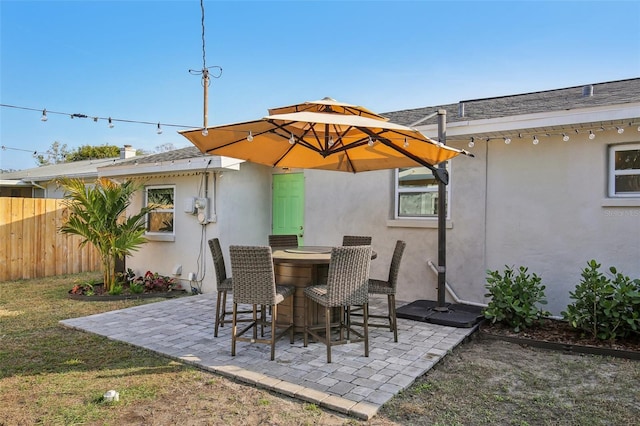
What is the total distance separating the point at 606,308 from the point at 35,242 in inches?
465

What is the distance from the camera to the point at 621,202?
5.14 m

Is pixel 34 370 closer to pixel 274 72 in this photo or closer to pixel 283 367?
pixel 283 367

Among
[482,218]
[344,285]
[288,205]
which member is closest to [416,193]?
[482,218]

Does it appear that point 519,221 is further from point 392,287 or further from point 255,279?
point 255,279

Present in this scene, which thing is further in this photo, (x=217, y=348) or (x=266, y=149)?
(x=266, y=149)

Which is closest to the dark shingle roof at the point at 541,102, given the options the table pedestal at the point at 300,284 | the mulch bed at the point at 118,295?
the table pedestal at the point at 300,284

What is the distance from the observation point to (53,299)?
7.41 metres

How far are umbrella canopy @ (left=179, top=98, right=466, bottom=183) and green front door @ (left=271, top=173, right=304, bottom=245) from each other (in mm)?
2202

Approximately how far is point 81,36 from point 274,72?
541cm

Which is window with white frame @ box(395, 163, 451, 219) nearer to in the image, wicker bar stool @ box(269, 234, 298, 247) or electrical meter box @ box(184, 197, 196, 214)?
wicker bar stool @ box(269, 234, 298, 247)

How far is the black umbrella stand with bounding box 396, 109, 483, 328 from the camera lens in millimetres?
5324

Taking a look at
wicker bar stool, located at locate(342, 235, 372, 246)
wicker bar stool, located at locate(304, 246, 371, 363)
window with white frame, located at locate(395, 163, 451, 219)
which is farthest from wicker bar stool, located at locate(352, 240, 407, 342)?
window with white frame, located at locate(395, 163, 451, 219)

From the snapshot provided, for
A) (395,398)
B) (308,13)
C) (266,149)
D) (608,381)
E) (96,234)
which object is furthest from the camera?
(308,13)

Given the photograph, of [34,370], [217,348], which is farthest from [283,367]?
[34,370]
